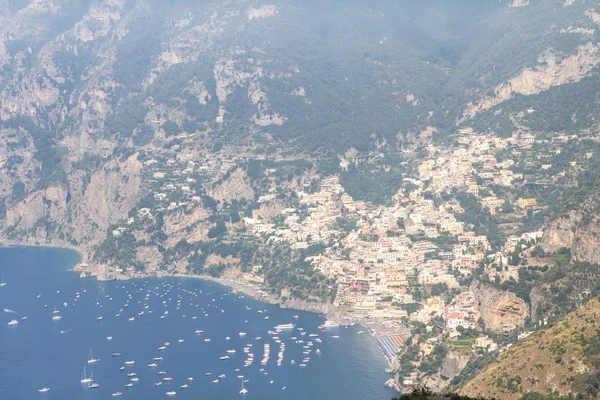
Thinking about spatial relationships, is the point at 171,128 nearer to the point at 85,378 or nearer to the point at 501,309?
the point at 85,378

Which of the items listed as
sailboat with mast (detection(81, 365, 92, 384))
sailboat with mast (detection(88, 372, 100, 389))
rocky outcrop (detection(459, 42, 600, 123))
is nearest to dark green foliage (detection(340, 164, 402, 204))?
rocky outcrop (detection(459, 42, 600, 123))

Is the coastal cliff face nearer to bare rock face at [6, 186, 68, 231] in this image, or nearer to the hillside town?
the hillside town

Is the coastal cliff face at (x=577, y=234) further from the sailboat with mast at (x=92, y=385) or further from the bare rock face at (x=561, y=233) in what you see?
the sailboat with mast at (x=92, y=385)

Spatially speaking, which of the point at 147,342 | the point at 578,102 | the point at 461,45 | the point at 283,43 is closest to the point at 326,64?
the point at 283,43

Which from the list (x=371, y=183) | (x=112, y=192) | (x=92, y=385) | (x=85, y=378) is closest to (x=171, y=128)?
(x=112, y=192)

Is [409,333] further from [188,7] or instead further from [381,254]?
[188,7]

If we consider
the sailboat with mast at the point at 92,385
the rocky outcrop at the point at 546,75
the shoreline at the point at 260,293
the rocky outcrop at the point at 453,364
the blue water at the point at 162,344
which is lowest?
the sailboat with mast at the point at 92,385

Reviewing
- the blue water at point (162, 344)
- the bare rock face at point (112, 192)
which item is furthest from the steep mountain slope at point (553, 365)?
the bare rock face at point (112, 192)

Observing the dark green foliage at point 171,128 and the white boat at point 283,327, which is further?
the dark green foliage at point 171,128
